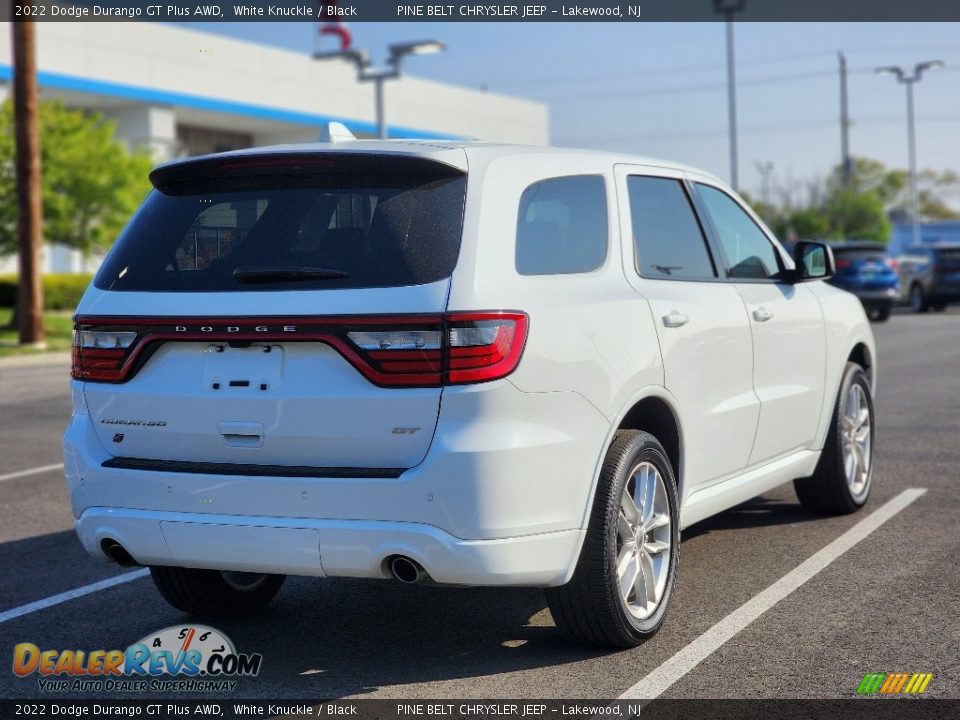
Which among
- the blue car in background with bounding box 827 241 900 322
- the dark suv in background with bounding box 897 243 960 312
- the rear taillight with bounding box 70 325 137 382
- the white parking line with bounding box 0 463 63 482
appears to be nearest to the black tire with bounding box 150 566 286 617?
the rear taillight with bounding box 70 325 137 382

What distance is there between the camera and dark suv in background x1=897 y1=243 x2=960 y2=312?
32750 mm

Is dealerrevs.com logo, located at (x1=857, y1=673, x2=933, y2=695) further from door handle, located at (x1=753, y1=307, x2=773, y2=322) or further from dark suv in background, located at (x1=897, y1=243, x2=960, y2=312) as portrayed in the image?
dark suv in background, located at (x1=897, y1=243, x2=960, y2=312)

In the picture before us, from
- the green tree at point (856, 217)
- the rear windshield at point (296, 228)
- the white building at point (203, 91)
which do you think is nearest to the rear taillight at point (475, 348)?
the rear windshield at point (296, 228)

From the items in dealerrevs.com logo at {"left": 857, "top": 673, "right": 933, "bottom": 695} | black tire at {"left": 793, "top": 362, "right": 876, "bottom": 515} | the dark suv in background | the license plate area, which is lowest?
dealerrevs.com logo at {"left": 857, "top": 673, "right": 933, "bottom": 695}

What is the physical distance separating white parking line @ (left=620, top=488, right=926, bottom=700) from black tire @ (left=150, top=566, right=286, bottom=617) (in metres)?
1.84

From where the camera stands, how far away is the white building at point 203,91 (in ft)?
132

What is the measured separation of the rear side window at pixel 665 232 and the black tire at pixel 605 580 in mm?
846

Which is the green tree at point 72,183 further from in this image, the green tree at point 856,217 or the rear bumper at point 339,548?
the green tree at point 856,217

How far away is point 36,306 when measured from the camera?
23.0 meters

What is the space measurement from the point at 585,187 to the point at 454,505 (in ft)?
5.15

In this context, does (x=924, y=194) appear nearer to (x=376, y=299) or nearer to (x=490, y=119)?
(x=490, y=119)

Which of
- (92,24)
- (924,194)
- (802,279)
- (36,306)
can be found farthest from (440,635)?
(924,194)

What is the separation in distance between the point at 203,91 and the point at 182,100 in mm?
1552

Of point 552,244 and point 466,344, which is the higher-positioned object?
point 552,244
